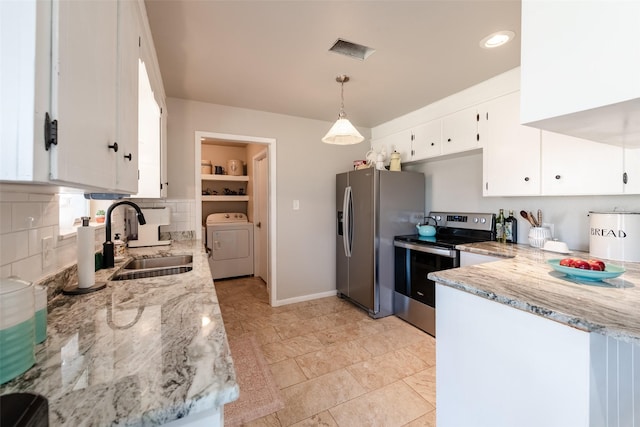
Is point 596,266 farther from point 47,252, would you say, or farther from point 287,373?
point 47,252

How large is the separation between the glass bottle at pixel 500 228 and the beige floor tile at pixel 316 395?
1818 mm

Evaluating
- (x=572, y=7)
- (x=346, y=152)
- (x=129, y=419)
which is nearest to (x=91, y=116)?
(x=129, y=419)

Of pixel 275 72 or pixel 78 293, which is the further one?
pixel 275 72

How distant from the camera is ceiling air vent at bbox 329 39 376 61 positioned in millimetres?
1920

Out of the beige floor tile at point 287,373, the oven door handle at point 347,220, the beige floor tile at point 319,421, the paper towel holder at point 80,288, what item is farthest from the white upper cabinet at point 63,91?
the oven door handle at point 347,220

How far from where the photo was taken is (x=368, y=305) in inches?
119

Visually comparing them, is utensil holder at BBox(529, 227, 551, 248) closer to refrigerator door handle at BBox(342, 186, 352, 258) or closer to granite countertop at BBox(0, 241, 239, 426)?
refrigerator door handle at BBox(342, 186, 352, 258)

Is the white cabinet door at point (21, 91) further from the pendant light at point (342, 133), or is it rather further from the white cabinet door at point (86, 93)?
the pendant light at point (342, 133)

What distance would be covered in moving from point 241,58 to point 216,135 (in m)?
1.11

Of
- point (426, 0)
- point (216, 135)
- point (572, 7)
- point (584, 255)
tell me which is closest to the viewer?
point (572, 7)

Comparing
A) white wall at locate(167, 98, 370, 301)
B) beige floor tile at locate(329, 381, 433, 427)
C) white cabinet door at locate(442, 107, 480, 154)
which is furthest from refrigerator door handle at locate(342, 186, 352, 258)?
beige floor tile at locate(329, 381, 433, 427)

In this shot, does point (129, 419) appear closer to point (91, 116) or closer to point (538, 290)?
point (91, 116)

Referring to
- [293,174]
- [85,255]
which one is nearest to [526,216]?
[293,174]

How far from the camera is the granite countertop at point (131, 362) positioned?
1.69ft
